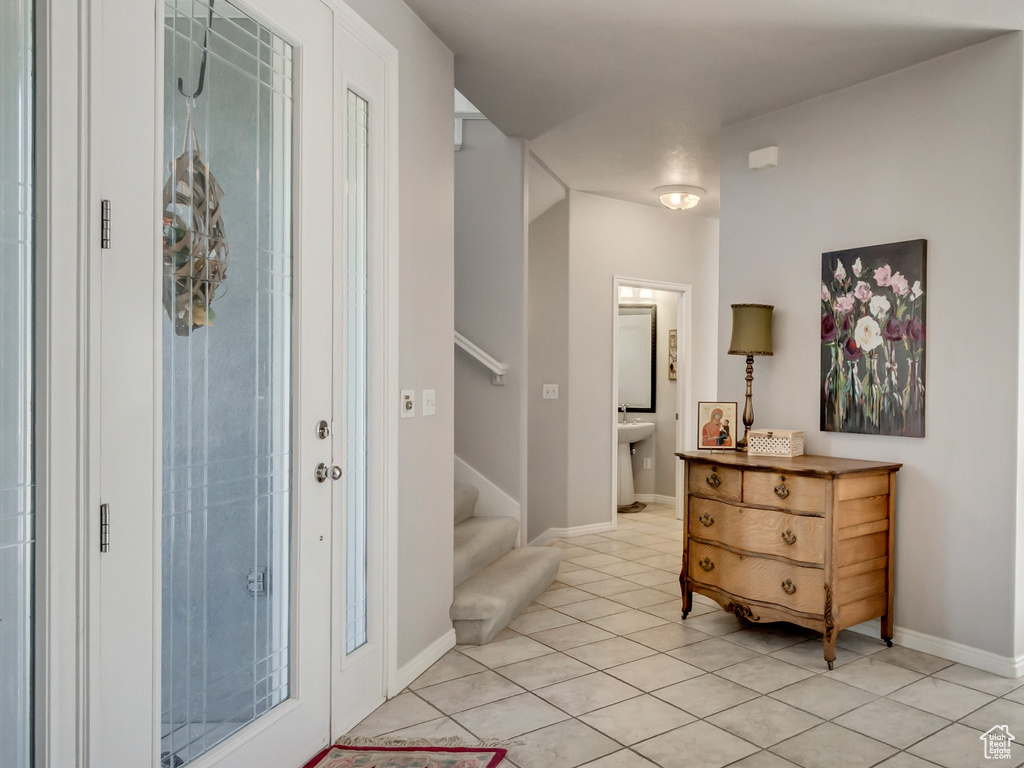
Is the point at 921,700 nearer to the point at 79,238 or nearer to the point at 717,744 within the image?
the point at 717,744

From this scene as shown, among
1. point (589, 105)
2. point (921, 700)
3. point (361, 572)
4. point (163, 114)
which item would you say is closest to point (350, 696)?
point (361, 572)

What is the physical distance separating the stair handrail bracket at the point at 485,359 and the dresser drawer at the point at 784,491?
172cm

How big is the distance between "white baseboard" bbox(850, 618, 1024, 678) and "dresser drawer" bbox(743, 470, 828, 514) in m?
0.77

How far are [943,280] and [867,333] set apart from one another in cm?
40

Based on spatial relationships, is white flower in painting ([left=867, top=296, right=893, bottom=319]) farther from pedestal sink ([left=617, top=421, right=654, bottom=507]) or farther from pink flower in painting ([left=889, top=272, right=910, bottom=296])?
pedestal sink ([left=617, top=421, right=654, bottom=507])

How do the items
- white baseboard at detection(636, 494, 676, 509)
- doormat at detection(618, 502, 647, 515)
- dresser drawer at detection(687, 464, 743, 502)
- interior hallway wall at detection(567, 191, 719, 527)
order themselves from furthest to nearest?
white baseboard at detection(636, 494, 676, 509)
doormat at detection(618, 502, 647, 515)
interior hallway wall at detection(567, 191, 719, 527)
dresser drawer at detection(687, 464, 743, 502)

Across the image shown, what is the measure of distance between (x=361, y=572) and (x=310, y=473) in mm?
541

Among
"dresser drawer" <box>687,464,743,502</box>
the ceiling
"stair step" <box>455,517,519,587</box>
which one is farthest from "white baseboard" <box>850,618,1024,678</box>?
the ceiling

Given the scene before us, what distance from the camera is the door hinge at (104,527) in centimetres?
146

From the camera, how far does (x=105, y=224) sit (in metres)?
1.47

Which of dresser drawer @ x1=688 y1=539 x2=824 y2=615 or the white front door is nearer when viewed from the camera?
the white front door

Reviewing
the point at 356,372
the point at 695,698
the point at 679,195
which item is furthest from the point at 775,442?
the point at 679,195

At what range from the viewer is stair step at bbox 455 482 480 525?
4207 millimetres

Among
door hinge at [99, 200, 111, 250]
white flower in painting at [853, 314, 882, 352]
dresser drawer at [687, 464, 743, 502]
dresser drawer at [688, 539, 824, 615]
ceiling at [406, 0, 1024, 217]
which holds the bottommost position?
dresser drawer at [688, 539, 824, 615]
